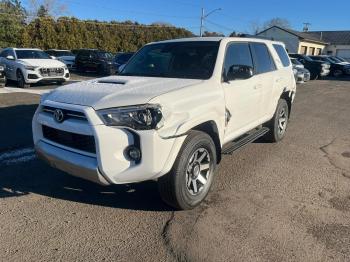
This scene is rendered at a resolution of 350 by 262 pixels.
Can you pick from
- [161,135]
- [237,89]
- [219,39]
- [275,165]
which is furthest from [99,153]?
[275,165]

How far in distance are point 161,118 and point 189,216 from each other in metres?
1.14

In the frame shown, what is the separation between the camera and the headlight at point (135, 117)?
3352mm

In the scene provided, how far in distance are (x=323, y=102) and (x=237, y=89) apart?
31.7ft

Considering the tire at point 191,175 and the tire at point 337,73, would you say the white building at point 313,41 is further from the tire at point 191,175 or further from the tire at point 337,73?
the tire at point 191,175

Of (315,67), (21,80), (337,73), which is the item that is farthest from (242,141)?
(337,73)

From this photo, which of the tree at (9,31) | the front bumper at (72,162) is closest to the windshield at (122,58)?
the tree at (9,31)

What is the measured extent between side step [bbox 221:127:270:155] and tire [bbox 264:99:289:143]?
246 mm

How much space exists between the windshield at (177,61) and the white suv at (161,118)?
0.05ft

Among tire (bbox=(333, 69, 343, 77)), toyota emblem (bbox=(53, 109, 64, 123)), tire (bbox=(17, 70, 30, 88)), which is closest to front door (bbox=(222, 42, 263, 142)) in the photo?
toyota emblem (bbox=(53, 109, 64, 123))

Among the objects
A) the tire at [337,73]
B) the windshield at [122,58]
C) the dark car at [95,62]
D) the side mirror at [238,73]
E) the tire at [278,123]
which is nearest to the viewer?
the side mirror at [238,73]

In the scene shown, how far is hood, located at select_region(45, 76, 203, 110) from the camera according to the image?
347 centimetres

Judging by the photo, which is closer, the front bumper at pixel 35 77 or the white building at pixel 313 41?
the front bumper at pixel 35 77

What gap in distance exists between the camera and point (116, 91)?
3.77m

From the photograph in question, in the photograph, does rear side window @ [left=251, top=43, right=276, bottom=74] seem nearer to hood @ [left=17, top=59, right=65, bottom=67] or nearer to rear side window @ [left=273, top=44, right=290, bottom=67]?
rear side window @ [left=273, top=44, right=290, bottom=67]
